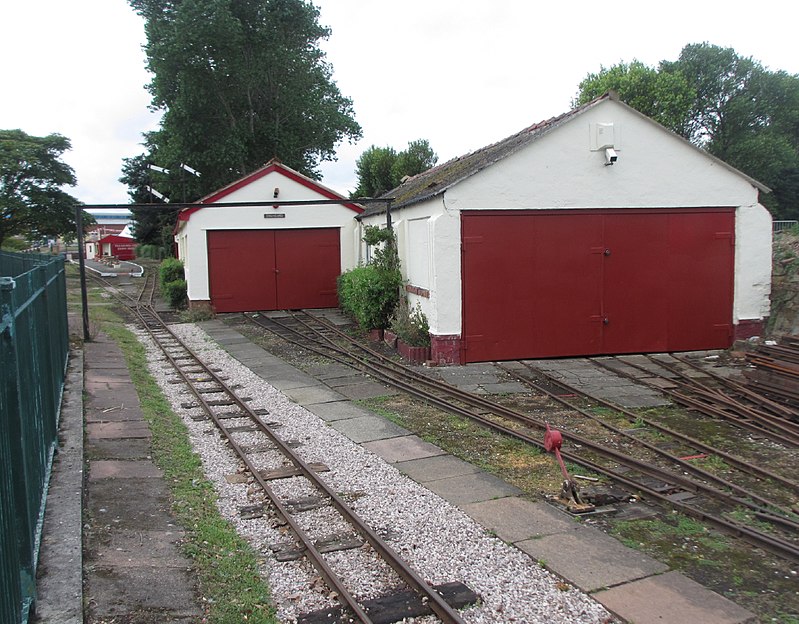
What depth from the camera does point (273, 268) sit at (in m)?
22.3

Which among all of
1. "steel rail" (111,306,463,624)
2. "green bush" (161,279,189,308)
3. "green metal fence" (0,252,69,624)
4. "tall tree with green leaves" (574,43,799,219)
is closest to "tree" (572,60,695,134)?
"tall tree with green leaves" (574,43,799,219)

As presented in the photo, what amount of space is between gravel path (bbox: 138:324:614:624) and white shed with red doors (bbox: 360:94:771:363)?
553 cm

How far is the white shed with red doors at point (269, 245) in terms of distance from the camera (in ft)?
71.3

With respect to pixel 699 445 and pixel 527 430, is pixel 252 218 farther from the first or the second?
pixel 699 445

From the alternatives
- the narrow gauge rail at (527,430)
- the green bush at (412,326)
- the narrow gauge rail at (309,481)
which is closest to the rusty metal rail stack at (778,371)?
the narrow gauge rail at (527,430)

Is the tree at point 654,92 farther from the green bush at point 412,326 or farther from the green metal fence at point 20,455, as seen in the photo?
the green metal fence at point 20,455

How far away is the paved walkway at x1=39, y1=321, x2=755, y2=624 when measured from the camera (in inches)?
173

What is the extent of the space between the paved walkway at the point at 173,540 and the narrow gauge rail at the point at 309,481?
902 millimetres

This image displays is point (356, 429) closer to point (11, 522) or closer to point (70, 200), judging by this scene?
point (11, 522)

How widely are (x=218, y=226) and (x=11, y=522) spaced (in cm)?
1882

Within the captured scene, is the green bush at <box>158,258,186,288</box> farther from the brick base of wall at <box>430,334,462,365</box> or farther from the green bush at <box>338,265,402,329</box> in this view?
the brick base of wall at <box>430,334,462,365</box>

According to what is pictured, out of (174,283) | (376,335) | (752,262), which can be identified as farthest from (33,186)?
(752,262)

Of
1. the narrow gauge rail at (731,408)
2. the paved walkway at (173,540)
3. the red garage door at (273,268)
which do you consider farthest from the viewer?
the red garage door at (273,268)

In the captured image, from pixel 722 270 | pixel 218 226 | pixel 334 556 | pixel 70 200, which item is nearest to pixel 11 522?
pixel 334 556
